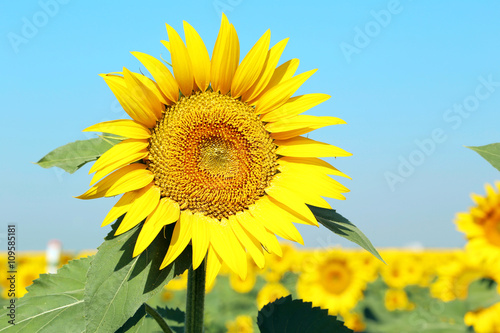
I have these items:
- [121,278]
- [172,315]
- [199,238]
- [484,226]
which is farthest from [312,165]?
[484,226]

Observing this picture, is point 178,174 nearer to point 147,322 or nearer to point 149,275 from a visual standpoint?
point 149,275

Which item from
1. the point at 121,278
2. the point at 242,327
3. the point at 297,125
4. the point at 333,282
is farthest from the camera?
the point at 333,282

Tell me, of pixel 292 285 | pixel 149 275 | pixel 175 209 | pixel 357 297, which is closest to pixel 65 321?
pixel 149 275

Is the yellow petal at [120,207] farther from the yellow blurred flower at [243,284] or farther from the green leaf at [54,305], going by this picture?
the yellow blurred flower at [243,284]

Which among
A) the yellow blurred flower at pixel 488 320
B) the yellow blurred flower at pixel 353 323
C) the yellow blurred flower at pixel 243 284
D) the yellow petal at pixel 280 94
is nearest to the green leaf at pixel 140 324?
the yellow petal at pixel 280 94

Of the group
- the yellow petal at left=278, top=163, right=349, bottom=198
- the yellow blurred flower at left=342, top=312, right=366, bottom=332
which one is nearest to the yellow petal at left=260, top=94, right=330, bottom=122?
the yellow petal at left=278, top=163, right=349, bottom=198

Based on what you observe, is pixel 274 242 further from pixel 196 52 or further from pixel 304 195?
pixel 196 52

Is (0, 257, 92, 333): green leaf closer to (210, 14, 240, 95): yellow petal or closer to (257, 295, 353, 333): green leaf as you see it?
(257, 295, 353, 333): green leaf
